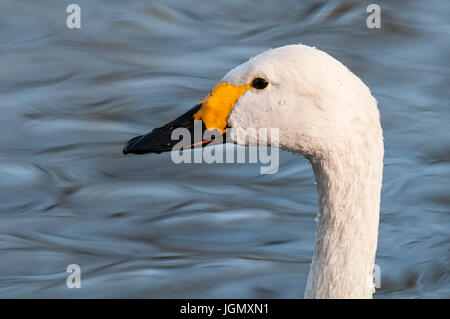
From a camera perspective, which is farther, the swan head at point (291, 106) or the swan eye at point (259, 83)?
the swan eye at point (259, 83)

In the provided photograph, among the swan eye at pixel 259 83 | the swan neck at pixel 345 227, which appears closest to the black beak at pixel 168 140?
the swan eye at pixel 259 83

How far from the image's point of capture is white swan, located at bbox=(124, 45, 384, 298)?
410cm

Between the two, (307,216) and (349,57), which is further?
(349,57)

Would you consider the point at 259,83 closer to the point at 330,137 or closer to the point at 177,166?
the point at 330,137

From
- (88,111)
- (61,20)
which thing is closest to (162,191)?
(88,111)

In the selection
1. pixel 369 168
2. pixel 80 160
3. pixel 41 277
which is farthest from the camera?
pixel 80 160

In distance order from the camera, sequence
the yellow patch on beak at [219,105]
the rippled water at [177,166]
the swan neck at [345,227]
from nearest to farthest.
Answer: the swan neck at [345,227] → the yellow patch on beak at [219,105] → the rippled water at [177,166]

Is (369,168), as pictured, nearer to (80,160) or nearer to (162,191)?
(162,191)

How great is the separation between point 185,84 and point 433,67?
2563 mm

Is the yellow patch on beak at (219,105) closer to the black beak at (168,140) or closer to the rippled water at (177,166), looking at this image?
Result: the black beak at (168,140)

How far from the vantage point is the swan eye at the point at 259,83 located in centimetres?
428

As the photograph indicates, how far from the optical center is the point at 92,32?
1066cm


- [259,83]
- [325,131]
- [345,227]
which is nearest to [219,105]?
[259,83]

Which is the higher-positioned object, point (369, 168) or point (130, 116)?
point (130, 116)
